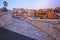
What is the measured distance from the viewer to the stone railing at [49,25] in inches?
85.2

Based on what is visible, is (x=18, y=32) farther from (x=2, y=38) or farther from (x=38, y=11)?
(x=38, y=11)

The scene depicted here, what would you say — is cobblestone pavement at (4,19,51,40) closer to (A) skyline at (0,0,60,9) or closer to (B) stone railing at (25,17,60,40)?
(B) stone railing at (25,17,60,40)

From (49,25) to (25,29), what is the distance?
412 millimetres

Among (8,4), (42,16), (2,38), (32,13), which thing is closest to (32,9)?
(32,13)

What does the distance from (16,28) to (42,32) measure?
45 centimetres

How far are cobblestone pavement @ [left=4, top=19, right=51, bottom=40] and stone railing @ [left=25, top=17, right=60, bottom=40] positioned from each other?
0.22ft

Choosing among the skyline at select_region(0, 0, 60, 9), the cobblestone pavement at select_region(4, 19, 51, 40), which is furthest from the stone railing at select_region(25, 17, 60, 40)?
the skyline at select_region(0, 0, 60, 9)

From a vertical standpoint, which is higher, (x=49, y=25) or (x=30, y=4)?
(x=30, y=4)

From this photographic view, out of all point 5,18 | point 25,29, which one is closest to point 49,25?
point 25,29

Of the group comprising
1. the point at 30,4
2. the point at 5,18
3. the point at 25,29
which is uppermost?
the point at 30,4

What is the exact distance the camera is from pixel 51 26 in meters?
2.21

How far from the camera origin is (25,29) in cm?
228

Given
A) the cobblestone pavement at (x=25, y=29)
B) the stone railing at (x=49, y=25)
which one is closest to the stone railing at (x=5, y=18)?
the cobblestone pavement at (x=25, y=29)

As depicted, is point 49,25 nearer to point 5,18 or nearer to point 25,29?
point 25,29
